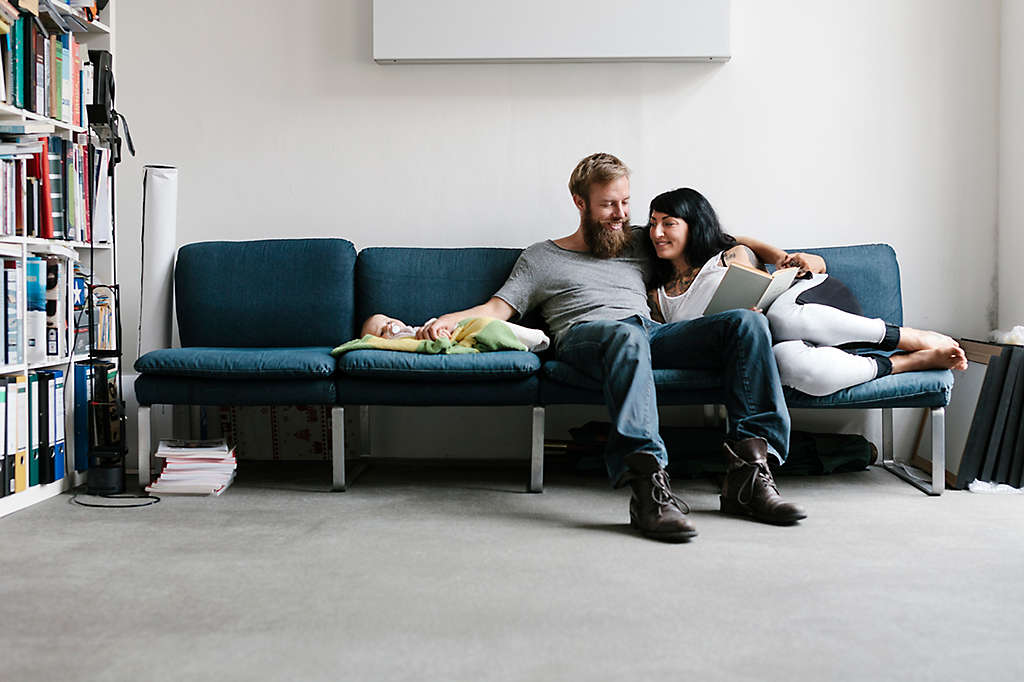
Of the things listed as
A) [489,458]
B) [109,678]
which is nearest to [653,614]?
[109,678]

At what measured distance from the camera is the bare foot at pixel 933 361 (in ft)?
9.58

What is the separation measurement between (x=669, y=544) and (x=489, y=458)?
1.47 meters

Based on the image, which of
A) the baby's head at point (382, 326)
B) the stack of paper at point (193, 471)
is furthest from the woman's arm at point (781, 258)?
the stack of paper at point (193, 471)

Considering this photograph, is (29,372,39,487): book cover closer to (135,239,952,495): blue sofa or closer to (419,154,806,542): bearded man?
(135,239,952,495): blue sofa

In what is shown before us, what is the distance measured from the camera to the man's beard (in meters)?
3.22

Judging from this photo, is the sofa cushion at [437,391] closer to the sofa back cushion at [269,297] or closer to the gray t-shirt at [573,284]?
the gray t-shirt at [573,284]

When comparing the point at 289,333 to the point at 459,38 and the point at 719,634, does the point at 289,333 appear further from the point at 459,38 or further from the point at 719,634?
the point at 719,634

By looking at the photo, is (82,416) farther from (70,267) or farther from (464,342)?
(464,342)

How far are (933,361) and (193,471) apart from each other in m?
2.41

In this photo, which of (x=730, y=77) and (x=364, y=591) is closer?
(x=364, y=591)

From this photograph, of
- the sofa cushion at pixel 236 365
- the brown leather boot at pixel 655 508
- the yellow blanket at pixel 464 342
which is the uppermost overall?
the yellow blanket at pixel 464 342

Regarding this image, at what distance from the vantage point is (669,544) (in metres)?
2.31

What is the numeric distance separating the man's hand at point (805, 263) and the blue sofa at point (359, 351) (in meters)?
0.18

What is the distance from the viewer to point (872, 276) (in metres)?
3.35
